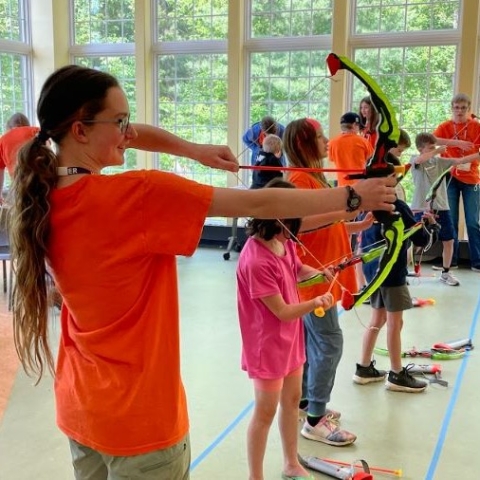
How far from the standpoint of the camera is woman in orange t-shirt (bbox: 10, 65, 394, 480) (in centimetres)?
113

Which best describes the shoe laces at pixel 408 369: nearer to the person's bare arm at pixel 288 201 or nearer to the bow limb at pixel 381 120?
the bow limb at pixel 381 120

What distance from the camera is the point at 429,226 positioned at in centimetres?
408

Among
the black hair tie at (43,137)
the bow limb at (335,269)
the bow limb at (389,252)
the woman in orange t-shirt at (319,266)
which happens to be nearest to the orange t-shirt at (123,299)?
the black hair tie at (43,137)

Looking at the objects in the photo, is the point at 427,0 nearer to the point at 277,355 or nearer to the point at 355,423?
the point at 355,423

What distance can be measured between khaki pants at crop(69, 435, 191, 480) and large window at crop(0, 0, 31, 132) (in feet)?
23.5

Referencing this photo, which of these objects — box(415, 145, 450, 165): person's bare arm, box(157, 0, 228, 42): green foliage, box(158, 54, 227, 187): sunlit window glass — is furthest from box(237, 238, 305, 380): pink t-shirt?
box(157, 0, 228, 42): green foliage

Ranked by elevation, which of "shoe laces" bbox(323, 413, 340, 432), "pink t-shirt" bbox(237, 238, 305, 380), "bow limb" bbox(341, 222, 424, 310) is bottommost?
"shoe laces" bbox(323, 413, 340, 432)

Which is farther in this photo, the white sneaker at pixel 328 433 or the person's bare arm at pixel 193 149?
the white sneaker at pixel 328 433

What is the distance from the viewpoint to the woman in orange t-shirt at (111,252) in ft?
3.70

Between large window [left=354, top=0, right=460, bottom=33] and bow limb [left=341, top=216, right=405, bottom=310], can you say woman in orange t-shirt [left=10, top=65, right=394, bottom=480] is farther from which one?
large window [left=354, top=0, right=460, bottom=33]

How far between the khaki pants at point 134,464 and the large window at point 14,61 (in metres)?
7.16

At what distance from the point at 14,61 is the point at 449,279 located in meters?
5.83

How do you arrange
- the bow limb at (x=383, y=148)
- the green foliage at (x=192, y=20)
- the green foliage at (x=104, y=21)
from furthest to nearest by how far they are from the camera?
the green foliage at (x=104, y=21), the green foliage at (x=192, y=20), the bow limb at (x=383, y=148)

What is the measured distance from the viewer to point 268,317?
2076 mm
